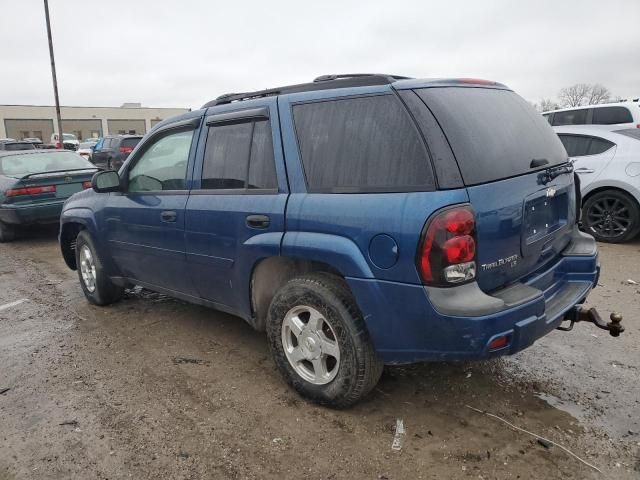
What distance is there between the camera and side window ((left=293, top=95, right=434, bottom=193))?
2516 millimetres

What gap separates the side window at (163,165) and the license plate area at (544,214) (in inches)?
96.4

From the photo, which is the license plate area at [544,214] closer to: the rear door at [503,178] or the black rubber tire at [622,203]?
the rear door at [503,178]

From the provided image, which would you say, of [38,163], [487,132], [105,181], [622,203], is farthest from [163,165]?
[38,163]

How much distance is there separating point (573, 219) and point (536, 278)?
0.80 meters

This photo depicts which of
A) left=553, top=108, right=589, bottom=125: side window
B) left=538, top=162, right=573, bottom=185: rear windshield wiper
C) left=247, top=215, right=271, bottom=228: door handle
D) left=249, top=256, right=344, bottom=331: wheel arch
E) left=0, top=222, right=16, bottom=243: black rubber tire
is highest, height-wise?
left=553, top=108, right=589, bottom=125: side window

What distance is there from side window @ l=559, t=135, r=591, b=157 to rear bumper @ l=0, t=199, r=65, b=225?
26.6ft

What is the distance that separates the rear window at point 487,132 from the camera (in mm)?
2502

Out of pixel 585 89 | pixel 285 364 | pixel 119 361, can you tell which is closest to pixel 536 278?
pixel 285 364

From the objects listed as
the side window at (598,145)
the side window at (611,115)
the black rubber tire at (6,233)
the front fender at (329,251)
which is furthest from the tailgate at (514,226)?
the black rubber tire at (6,233)

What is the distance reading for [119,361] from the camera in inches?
150

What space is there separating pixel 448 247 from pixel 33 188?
26.3ft

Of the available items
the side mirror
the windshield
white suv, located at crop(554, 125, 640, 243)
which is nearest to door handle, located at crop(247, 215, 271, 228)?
the side mirror

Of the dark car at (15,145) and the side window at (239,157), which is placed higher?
the side window at (239,157)

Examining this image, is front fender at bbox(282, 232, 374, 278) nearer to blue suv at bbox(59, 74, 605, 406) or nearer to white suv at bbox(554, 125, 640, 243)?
blue suv at bbox(59, 74, 605, 406)
